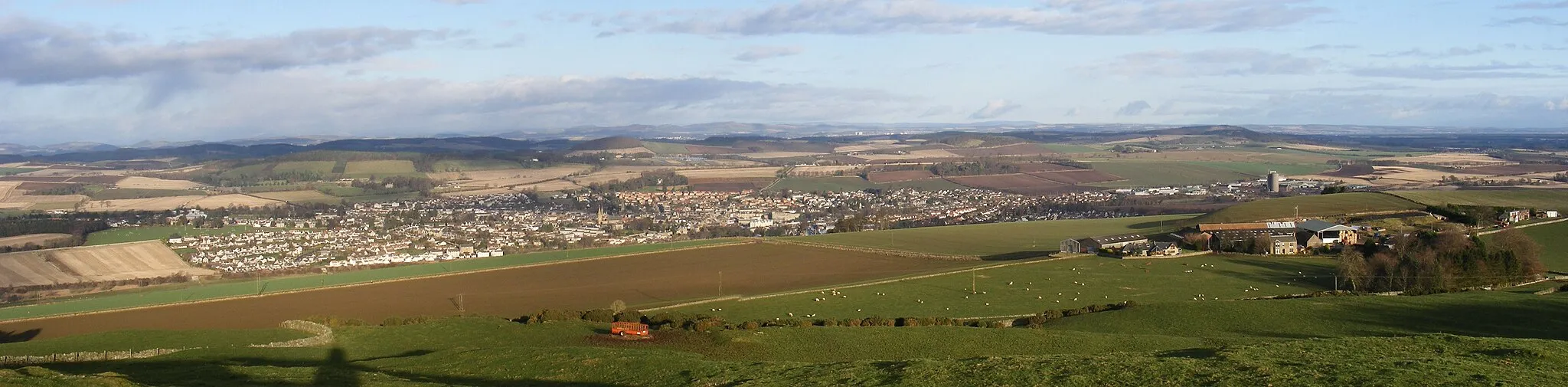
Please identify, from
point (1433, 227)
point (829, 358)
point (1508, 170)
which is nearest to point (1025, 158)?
point (1508, 170)

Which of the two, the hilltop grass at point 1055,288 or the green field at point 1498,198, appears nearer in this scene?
the hilltop grass at point 1055,288

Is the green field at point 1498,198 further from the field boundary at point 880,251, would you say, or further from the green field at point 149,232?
the green field at point 149,232

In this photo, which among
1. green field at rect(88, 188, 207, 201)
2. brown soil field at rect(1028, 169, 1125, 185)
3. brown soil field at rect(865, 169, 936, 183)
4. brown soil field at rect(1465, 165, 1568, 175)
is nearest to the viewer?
green field at rect(88, 188, 207, 201)

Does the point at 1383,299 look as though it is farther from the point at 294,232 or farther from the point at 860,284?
the point at 294,232

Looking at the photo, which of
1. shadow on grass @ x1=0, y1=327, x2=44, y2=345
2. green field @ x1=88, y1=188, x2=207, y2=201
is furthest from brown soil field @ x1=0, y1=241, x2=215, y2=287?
green field @ x1=88, y1=188, x2=207, y2=201

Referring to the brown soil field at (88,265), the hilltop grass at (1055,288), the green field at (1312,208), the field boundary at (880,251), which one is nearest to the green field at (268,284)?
the brown soil field at (88,265)

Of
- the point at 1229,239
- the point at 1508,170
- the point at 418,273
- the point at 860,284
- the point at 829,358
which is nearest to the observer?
the point at 829,358

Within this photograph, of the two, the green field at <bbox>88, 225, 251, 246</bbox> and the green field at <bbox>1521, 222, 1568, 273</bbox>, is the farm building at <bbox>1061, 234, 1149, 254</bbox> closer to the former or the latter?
the green field at <bbox>1521, 222, 1568, 273</bbox>
